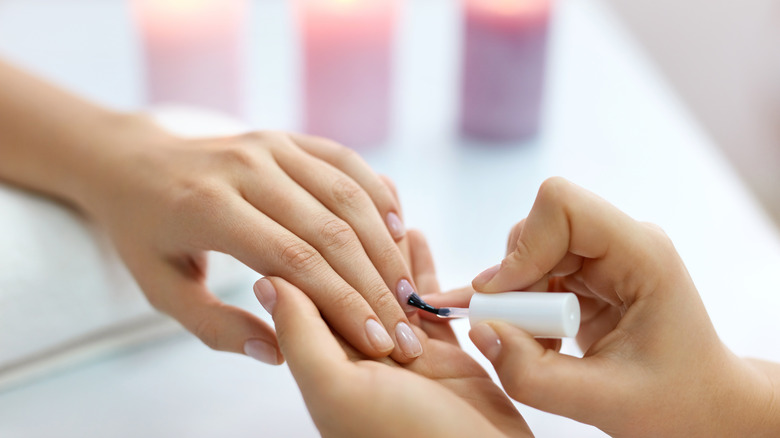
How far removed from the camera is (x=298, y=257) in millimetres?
672

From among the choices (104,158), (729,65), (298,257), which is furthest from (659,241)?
(729,65)

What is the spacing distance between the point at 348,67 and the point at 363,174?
1.27 feet

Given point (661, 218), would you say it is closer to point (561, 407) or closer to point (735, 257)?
point (735, 257)

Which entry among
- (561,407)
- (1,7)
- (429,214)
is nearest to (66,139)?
(429,214)

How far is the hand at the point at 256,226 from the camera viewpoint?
670 millimetres

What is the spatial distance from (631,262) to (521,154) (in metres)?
0.59

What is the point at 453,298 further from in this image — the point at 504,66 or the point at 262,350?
the point at 504,66

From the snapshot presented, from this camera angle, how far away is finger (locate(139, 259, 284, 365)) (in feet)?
2.30

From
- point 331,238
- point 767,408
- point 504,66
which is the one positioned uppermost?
point 504,66

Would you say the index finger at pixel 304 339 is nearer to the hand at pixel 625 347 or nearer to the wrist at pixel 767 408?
the hand at pixel 625 347

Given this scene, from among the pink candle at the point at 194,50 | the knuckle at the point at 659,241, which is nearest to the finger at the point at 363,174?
the knuckle at the point at 659,241

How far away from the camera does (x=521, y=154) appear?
1.18 m

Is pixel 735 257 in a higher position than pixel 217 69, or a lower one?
lower

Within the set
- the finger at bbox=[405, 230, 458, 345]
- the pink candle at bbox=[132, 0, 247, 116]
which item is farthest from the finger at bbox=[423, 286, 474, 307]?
the pink candle at bbox=[132, 0, 247, 116]
